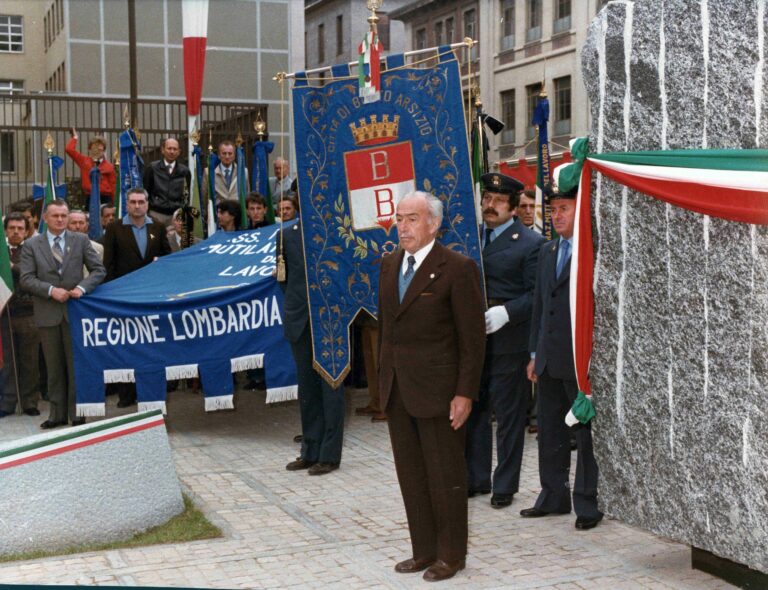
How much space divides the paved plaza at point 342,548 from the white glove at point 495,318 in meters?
1.07

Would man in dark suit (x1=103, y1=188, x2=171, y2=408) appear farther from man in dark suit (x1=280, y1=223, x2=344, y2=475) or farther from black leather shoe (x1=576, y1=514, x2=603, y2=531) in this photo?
black leather shoe (x1=576, y1=514, x2=603, y2=531)

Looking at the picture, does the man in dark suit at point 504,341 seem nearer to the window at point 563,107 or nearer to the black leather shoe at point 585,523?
the black leather shoe at point 585,523

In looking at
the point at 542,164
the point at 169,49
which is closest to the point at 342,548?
the point at 542,164

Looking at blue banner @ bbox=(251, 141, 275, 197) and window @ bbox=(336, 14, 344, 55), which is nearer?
blue banner @ bbox=(251, 141, 275, 197)

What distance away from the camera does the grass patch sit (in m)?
5.83

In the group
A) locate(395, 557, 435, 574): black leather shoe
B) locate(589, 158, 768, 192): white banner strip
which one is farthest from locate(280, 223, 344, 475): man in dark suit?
locate(589, 158, 768, 192): white banner strip

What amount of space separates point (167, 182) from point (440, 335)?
826 centimetres

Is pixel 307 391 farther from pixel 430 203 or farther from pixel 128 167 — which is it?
pixel 128 167

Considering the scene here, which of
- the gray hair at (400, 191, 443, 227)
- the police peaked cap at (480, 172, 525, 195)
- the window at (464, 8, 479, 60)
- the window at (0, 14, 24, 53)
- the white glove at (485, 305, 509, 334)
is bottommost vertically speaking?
the white glove at (485, 305, 509, 334)

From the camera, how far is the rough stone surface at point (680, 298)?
4703 millimetres

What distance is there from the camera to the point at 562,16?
118 ft

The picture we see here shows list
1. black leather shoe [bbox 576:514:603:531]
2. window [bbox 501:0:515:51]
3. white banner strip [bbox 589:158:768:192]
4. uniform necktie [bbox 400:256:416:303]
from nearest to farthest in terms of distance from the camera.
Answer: white banner strip [bbox 589:158:768:192]
uniform necktie [bbox 400:256:416:303]
black leather shoe [bbox 576:514:603:531]
window [bbox 501:0:515:51]

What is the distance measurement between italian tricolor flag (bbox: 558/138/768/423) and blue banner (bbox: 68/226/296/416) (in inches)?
155

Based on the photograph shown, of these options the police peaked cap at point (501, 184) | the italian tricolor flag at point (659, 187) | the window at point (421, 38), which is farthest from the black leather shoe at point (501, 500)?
the window at point (421, 38)
